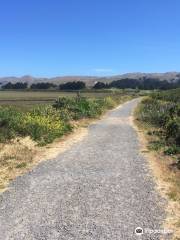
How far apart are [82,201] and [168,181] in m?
3.24

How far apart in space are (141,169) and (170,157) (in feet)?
9.28

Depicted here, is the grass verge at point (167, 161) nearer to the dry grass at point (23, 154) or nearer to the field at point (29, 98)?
the dry grass at point (23, 154)

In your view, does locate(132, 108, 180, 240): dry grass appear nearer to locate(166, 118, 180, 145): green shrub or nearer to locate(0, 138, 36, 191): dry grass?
locate(166, 118, 180, 145): green shrub

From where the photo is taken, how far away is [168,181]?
485 inches

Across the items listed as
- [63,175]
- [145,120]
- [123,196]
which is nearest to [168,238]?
[123,196]

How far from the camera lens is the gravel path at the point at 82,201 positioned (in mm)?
8211

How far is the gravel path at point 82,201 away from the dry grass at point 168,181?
21cm

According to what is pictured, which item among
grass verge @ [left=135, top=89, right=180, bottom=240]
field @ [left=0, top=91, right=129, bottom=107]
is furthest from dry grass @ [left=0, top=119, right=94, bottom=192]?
field @ [left=0, top=91, right=129, bottom=107]

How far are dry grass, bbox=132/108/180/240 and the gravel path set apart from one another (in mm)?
215

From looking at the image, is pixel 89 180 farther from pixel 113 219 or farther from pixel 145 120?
pixel 145 120

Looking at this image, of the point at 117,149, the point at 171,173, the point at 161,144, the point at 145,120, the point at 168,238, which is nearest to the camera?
the point at 168,238

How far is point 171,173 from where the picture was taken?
44.0 ft

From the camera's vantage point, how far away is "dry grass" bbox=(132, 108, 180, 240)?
8766 millimetres

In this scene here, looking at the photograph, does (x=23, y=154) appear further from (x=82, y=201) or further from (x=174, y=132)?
(x=174, y=132)
